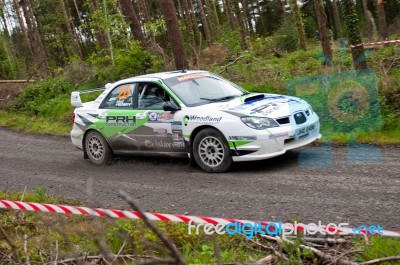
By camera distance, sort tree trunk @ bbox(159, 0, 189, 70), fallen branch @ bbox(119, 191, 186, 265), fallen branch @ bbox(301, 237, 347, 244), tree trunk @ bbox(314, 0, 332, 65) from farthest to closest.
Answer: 1. tree trunk @ bbox(314, 0, 332, 65)
2. tree trunk @ bbox(159, 0, 189, 70)
3. fallen branch @ bbox(301, 237, 347, 244)
4. fallen branch @ bbox(119, 191, 186, 265)

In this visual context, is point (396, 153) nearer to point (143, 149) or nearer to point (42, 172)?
point (143, 149)

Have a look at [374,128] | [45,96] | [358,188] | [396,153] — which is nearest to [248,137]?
[358,188]

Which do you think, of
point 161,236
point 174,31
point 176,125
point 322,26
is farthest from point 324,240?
point 322,26

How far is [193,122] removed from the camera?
761cm

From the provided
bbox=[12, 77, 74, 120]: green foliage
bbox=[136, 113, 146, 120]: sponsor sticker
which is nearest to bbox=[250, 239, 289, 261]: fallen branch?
bbox=[136, 113, 146, 120]: sponsor sticker

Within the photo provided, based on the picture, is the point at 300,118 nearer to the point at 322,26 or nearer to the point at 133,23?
the point at 322,26

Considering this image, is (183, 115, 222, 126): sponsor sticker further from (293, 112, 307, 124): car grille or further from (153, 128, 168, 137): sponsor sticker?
(293, 112, 307, 124): car grille

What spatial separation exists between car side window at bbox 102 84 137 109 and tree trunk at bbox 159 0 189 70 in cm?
497

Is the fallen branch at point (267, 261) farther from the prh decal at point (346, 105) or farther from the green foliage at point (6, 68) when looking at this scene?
the green foliage at point (6, 68)

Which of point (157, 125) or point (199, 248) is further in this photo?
point (157, 125)

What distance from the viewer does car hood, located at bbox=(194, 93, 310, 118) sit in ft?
23.8

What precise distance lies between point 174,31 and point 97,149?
5561 millimetres

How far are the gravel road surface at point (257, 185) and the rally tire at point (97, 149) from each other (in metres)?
0.21

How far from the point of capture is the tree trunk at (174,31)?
1326 cm
